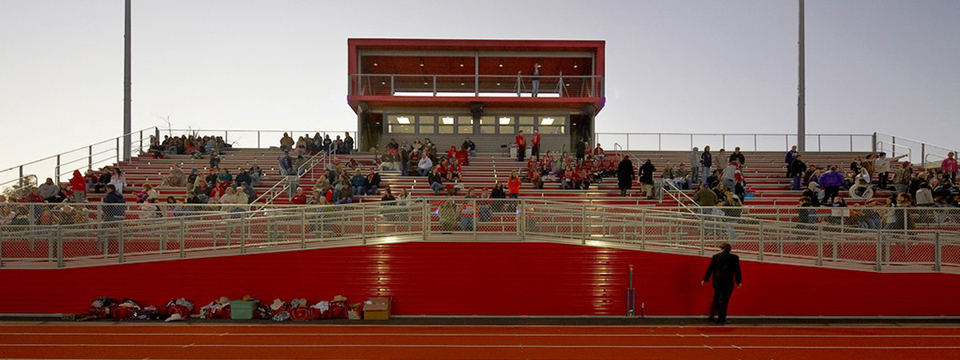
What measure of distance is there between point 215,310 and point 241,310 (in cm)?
52

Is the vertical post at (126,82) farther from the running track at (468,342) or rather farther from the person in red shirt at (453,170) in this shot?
the running track at (468,342)

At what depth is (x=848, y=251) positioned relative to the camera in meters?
13.5

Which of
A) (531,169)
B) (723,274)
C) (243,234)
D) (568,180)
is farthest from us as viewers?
(531,169)

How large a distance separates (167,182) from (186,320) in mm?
8496

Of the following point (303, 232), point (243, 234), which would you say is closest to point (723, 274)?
point (303, 232)

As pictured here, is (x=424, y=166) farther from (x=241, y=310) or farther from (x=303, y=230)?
(x=241, y=310)

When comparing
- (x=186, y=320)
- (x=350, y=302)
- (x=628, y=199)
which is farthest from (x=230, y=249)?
(x=628, y=199)

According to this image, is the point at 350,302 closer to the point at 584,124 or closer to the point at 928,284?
the point at 928,284

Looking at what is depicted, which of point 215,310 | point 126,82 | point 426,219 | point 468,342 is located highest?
point 126,82

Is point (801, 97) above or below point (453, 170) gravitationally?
above

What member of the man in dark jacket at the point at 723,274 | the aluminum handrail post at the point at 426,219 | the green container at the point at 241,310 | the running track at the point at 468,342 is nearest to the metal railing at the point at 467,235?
the aluminum handrail post at the point at 426,219

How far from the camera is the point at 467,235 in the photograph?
1356cm

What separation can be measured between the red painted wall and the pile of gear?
0.24 meters

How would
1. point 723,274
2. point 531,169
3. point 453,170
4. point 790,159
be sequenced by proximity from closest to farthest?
point 723,274, point 453,170, point 531,169, point 790,159
